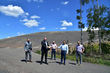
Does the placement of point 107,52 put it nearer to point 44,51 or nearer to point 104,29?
point 104,29

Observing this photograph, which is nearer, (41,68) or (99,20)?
(41,68)

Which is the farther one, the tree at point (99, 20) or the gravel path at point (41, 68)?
the tree at point (99, 20)

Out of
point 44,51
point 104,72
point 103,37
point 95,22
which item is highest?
point 95,22

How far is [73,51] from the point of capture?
20.3 metres

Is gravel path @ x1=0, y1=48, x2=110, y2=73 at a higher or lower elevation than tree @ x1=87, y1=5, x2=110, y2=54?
lower

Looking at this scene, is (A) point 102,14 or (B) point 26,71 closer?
(B) point 26,71

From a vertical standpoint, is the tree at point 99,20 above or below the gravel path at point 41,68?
above

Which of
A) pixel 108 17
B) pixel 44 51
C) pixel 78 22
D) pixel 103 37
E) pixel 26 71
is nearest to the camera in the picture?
pixel 26 71

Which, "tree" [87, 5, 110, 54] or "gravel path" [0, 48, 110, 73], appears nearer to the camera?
"gravel path" [0, 48, 110, 73]

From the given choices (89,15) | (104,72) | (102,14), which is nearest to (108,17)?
(102,14)

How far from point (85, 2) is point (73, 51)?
8793 millimetres

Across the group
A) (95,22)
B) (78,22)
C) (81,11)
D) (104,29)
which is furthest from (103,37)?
(81,11)

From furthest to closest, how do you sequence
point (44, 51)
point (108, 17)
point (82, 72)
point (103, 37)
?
point (103, 37) < point (108, 17) < point (44, 51) < point (82, 72)

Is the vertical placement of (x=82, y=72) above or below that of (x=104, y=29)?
below
